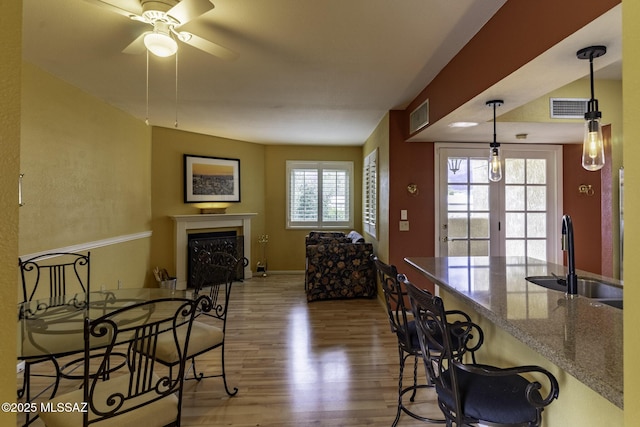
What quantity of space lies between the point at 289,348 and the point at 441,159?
2.92m

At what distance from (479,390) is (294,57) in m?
2.53

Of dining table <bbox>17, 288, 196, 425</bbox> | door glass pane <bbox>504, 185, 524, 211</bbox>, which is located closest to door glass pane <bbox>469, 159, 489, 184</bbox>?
door glass pane <bbox>504, 185, 524, 211</bbox>

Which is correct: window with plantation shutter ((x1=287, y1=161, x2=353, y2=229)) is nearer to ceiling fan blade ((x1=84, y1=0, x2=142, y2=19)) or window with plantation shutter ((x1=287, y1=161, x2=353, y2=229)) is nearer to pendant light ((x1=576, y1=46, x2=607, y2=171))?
ceiling fan blade ((x1=84, y1=0, x2=142, y2=19))

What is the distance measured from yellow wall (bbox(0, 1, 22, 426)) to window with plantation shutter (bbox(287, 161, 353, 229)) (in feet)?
19.5

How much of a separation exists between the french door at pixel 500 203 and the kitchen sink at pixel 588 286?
2225 millimetres

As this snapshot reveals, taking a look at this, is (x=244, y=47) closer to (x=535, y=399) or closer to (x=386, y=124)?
(x=386, y=124)

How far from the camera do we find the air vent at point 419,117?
130 inches

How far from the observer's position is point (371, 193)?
5.38 m

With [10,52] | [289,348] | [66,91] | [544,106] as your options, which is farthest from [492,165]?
[66,91]

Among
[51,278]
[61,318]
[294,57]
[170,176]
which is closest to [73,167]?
[51,278]

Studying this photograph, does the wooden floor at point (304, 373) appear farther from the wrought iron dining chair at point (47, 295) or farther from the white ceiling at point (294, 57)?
the white ceiling at point (294, 57)

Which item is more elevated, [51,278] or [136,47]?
[136,47]

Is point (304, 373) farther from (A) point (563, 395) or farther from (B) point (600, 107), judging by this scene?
(B) point (600, 107)

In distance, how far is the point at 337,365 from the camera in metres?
2.79
